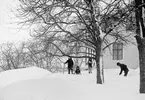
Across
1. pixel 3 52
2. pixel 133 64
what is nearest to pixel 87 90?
pixel 133 64

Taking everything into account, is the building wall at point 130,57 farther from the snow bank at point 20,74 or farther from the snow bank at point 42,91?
the snow bank at point 42,91

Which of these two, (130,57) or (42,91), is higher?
(130,57)

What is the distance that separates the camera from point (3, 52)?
48.1 m

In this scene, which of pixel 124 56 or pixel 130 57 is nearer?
pixel 130 57

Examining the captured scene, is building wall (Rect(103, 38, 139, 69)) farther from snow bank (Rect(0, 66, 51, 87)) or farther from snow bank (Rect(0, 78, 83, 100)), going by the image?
snow bank (Rect(0, 78, 83, 100))

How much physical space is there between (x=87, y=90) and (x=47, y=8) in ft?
12.2

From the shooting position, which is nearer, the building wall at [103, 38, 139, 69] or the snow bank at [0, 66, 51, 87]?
the snow bank at [0, 66, 51, 87]

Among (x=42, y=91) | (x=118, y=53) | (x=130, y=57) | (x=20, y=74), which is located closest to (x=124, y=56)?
(x=130, y=57)

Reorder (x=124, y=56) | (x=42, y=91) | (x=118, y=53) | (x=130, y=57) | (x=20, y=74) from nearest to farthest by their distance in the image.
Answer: (x=42, y=91)
(x=20, y=74)
(x=130, y=57)
(x=124, y=56)
(x=118, y=53)

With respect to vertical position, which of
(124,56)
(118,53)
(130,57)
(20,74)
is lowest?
(20,74)

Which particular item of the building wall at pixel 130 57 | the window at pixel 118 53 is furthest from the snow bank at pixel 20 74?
the window at pixel 118 53

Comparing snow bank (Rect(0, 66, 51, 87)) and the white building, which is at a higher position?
the white building

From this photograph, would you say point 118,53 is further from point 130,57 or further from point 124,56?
point 130,57

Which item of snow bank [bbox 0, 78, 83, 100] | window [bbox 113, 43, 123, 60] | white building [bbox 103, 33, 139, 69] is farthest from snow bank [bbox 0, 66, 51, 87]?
window [bbox 113, 43, 123, 60]
